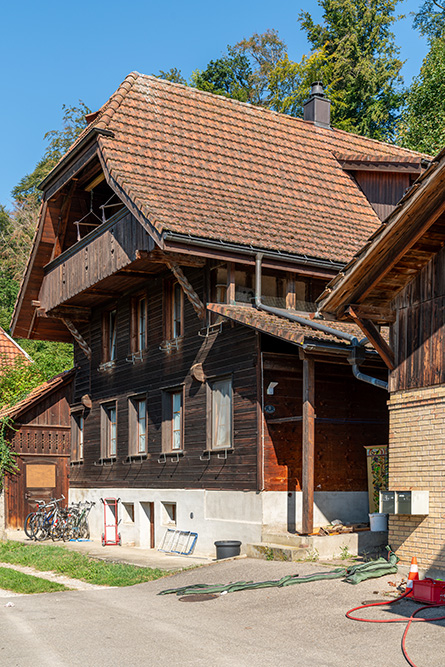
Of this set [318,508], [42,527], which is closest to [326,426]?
[318,508]

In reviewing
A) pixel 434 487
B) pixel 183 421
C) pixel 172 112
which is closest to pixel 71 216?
pixel 172 112

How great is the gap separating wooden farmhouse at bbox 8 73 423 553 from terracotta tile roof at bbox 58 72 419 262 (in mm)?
54

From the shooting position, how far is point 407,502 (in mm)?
12539

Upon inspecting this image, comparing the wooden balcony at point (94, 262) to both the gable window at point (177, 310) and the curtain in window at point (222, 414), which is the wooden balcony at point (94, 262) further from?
the curtain in window at point (222, 414)

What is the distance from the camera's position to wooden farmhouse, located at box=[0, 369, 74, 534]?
2758cm

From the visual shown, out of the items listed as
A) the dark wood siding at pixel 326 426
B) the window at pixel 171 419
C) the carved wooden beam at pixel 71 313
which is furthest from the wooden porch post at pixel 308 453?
the carved wooden beam at pixel 71 313

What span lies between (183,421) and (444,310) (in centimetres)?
937

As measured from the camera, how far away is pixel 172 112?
2209 centimetres

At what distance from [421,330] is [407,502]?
2534 mm

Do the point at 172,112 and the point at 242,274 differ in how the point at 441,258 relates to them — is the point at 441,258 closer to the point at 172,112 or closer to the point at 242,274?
the point at 242,274

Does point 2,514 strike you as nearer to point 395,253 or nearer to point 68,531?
point 68,531

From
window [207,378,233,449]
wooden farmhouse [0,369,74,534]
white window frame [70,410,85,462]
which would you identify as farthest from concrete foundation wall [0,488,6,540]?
window [207,378,233,449]

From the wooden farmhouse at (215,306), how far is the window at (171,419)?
0.04m

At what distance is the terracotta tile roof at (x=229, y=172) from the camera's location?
1853 centimetres
